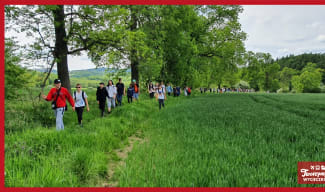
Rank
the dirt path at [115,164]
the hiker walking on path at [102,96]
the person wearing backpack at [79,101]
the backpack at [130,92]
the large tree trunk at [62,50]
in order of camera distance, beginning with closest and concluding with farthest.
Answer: the dirt path at [115,164] → the person wearing backpack at [79,101] → the hiker walking on path at [102,96] → the large tree trunk at [62,50] → the backpack at [130,92]

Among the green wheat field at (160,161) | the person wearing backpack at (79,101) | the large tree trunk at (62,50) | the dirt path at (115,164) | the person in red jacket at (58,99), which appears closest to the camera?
the green wheat field at (160,161)

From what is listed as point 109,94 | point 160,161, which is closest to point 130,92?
point 109,94

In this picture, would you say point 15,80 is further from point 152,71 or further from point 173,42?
point 173,42

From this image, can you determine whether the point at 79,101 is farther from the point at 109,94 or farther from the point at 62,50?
the point at 62,50

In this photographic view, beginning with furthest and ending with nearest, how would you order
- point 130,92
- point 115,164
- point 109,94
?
point 130,92, point 109,94, point 115,164

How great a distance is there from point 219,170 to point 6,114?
7110mm

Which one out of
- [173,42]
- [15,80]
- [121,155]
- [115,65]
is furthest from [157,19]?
[121,155]

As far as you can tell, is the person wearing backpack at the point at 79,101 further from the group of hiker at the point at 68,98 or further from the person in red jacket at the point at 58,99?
the person in red jacket at the point at 58,99

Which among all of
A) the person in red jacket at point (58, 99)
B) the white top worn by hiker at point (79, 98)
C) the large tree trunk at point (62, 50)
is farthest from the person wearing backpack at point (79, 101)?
the large tree trunk at point (62, 50)

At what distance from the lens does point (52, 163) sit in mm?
3117

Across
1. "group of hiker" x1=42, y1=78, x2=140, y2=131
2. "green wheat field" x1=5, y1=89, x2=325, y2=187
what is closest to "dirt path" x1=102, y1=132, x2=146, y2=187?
"green wheat field" x1=5, y1=89, x2=325, y2=187

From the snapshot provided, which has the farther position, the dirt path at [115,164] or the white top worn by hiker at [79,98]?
the white top worn by hiker at [79,98]

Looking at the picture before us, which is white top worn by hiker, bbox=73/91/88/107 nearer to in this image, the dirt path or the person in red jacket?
the person in red jacket

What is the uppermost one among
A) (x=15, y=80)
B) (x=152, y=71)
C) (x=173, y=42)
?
(x=173, y=42)
